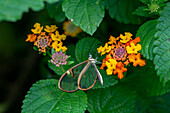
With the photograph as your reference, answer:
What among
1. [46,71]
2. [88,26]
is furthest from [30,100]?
[46,71]

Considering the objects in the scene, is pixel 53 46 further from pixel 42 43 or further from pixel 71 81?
pixel 71 81

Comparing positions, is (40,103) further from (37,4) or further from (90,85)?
(37,4)

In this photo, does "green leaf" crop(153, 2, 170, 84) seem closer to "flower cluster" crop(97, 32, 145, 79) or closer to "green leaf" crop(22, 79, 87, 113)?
"flower cluster" crop(97, 32, 145, 79)

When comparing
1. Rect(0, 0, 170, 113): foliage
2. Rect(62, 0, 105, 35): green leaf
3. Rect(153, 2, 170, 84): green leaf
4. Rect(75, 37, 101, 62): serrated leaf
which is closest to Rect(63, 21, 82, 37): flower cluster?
Rect(0, 0, 170, 113): foliage

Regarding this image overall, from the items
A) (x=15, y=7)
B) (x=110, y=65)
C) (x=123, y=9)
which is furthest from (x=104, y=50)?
(x=15, y=7)

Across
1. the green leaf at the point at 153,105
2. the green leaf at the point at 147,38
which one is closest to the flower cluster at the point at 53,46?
the green leaf at the point at 147,38

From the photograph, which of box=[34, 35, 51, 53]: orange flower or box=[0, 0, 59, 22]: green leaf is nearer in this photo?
box=[0, 0, 59, 22]: green leaf

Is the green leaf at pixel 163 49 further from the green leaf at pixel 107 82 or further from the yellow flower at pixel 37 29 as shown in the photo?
the yellow flower at pixel 37 29
